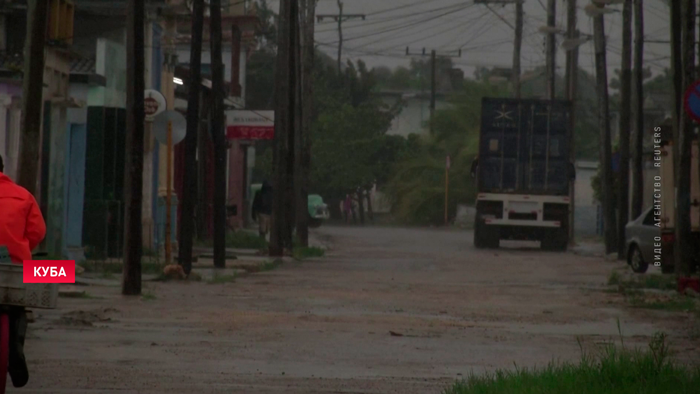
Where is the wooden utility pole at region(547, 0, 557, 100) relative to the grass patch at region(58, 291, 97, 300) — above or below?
above

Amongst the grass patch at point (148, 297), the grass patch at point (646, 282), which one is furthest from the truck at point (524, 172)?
the grass patch at point (148, 297)

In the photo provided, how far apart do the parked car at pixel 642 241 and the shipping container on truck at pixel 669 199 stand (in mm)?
1222

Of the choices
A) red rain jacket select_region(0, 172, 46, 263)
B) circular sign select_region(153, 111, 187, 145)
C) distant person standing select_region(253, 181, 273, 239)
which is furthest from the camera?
distant person standing select_region(253, 181, 273, 239)

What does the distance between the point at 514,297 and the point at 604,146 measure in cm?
1770

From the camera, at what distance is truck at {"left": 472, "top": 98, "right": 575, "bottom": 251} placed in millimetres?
41094

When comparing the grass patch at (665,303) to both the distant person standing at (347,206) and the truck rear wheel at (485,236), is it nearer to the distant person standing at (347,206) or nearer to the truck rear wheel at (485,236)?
the truck rear wheel at (485,236)

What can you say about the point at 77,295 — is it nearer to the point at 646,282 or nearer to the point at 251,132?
the point at 646,282

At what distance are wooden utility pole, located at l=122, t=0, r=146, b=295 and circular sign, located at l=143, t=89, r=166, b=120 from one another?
25.7 ft

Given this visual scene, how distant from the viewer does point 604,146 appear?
38062 mm

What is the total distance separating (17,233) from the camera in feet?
27.6

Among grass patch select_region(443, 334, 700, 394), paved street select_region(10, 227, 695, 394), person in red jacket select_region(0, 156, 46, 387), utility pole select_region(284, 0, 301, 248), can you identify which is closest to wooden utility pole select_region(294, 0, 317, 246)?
utility pole select_region(284, 0, 301, 248)

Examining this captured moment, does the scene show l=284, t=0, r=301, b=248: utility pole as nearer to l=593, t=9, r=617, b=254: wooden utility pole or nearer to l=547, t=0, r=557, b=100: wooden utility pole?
l=593, t=9, r=617, b=254: wooden utility pole

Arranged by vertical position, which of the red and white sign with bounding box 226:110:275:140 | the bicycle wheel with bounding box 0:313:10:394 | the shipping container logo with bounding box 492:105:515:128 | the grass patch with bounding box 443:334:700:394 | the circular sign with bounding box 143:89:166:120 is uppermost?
the shipping container logo with bounding box 492:105:515:128

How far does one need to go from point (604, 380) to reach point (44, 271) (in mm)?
3725
